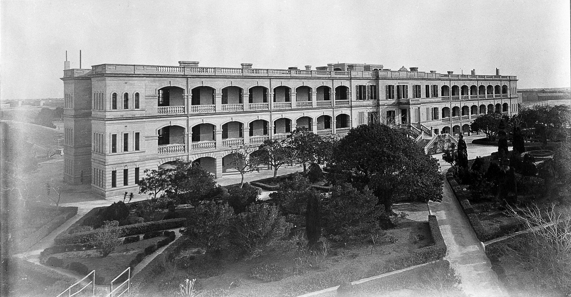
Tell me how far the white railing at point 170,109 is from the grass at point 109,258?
18.0m

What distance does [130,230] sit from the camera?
93.4 ft

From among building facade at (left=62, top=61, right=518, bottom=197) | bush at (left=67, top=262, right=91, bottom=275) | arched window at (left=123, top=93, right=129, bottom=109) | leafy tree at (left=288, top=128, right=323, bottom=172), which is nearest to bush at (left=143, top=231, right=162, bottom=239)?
bush at (left=67, top=262, right=91, bottom=275)

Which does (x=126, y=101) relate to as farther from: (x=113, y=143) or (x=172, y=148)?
(x=172, y=148)

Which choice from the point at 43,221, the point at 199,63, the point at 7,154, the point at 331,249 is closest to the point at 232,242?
the point at 331,249

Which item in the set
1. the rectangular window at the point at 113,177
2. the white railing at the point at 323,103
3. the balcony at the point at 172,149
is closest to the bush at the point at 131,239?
the rectangular window at the point at 113,177

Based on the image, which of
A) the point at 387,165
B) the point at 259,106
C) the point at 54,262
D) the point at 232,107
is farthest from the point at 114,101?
the point at 387,165

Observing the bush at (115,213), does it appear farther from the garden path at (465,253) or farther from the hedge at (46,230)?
the garden path at (465,253)

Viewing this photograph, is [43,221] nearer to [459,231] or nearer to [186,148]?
[186,148]

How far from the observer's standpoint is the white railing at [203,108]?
45.0 metres

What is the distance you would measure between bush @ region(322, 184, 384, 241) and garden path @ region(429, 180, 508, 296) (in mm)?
4607

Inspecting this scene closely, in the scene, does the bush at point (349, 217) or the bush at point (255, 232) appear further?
the bush at point (349, 217)

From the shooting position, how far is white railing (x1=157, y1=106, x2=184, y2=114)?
4255cm

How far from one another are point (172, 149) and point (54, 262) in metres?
20.4

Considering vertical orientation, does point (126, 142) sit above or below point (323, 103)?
below
